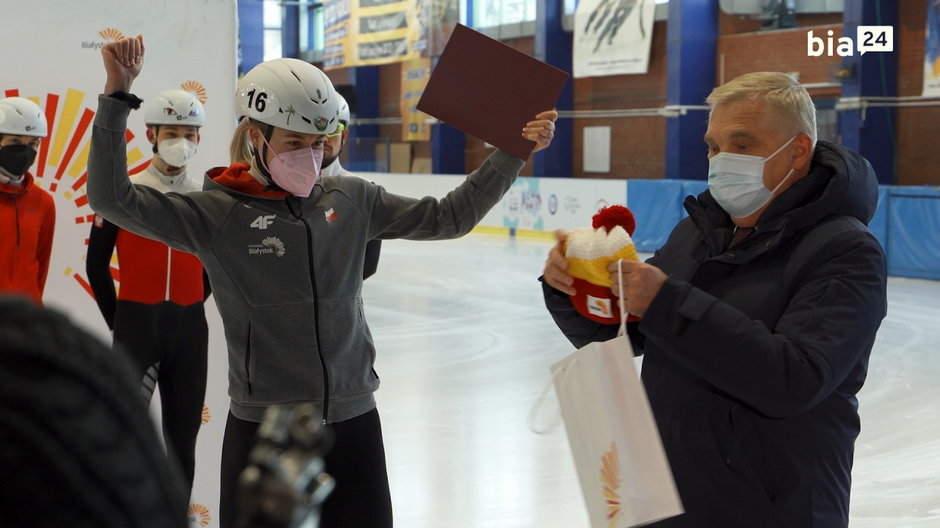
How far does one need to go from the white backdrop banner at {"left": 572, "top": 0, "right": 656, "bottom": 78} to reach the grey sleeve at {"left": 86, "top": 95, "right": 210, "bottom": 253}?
18.5 meters

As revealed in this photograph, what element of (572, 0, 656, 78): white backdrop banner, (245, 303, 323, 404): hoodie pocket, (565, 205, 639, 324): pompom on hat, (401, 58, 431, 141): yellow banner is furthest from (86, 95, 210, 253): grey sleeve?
(401, 58, 431, 141): yellow banner

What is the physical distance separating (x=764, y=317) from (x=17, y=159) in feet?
9.48

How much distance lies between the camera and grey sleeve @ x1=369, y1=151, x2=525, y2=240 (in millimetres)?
2797

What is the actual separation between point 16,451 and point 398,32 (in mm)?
24803

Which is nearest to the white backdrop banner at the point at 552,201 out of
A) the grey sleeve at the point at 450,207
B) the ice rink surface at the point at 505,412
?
the ice rink surface at the point at 505,412

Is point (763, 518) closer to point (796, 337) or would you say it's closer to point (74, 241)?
point (796, 337)

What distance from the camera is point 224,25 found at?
398cm

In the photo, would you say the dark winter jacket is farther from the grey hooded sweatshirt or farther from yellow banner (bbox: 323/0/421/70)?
yellow banner (bbox: 323/0/421/70)

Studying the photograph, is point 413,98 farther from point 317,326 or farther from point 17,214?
point 317,326

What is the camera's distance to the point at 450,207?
9.33 ft

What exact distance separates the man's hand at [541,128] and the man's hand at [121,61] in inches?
38.4

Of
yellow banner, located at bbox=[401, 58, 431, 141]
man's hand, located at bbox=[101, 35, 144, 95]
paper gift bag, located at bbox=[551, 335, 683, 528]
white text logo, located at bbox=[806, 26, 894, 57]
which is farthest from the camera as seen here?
yellow banner, located at bbox=[401, 58, 431, 141]

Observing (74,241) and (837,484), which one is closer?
(837,484)

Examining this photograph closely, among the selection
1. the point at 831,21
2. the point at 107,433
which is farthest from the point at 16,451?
the point at 831,21
